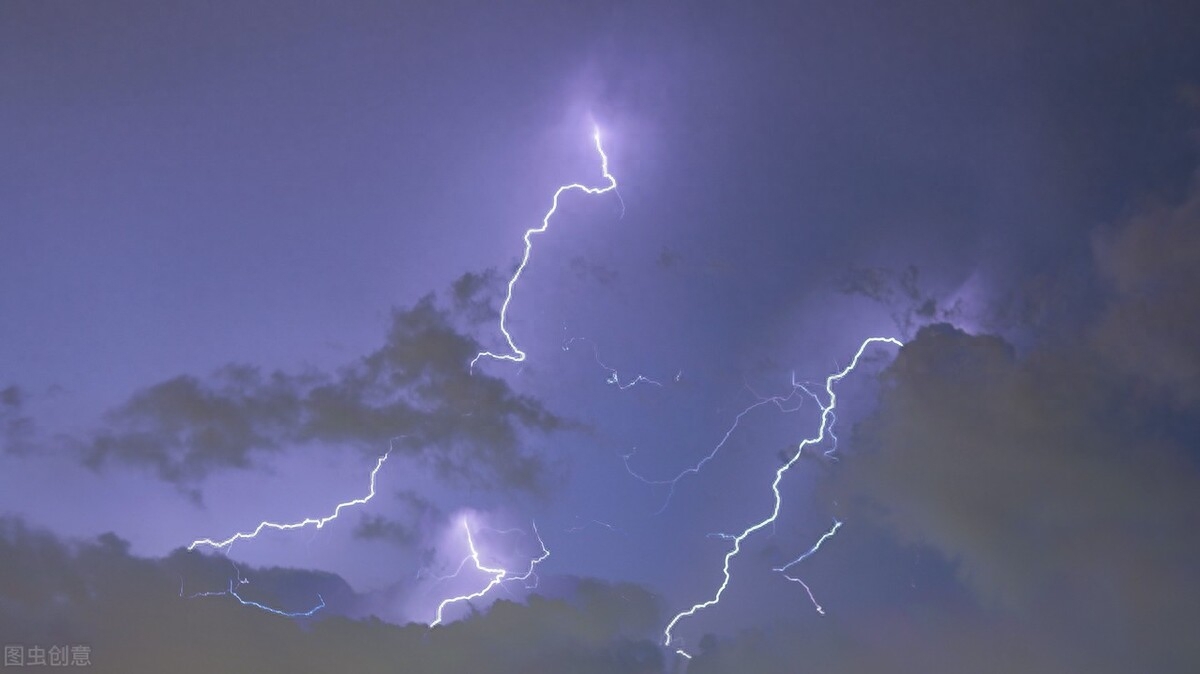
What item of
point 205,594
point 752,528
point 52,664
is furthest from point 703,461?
point 52,664

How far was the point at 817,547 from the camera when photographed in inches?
457

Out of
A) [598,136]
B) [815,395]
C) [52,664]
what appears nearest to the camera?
[598,136]

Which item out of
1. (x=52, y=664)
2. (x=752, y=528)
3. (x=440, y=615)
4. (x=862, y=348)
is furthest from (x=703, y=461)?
(x=52, y=664)

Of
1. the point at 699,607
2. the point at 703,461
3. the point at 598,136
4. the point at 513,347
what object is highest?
the point at 598,136

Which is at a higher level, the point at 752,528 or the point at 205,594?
the point at 205,594

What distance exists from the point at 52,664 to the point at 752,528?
38.4 ft

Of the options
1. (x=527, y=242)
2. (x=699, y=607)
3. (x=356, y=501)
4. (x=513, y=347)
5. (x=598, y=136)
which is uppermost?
(x=598, y=136)

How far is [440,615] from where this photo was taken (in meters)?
12.5

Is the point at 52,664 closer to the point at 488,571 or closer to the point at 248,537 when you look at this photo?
the point at 248,537

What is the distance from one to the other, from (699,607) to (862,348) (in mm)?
4730

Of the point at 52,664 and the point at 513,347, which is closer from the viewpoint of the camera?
the point at 513,347

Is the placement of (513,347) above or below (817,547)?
above

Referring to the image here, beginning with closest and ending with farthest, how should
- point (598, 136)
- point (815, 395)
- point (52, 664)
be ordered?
point (598, 136) → point (815, 395) → point (52, 664)

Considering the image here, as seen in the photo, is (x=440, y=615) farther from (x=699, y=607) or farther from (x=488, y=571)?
(x=699, y=607)
